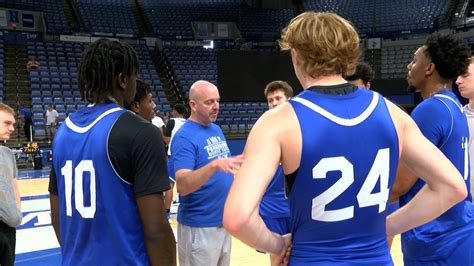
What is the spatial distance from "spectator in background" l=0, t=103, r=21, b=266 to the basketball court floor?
1737mm

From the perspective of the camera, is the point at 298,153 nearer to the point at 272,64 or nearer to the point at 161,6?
the point at 272,64

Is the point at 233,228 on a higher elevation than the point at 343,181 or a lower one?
lower

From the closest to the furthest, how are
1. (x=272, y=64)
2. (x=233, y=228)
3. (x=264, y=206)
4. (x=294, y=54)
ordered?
(x=233, y=228), (x=294, y=54), (x=264, y=206), (x=272, y=64)

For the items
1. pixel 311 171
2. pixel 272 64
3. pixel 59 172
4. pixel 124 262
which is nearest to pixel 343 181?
pixel 311 171

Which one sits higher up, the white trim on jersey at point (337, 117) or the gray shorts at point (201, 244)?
the white trim on jersey at point (337, 117)

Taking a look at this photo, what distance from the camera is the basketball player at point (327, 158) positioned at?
1.29 m

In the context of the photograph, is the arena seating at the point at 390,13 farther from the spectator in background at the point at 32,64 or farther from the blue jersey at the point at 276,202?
the blue jersey at the point at 276,202

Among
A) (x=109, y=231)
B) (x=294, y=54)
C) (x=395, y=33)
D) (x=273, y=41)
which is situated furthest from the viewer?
(x=273, y=41)

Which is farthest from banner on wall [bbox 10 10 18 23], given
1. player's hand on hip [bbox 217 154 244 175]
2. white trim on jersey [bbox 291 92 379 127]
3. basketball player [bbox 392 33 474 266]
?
white trim on jersey [bbox 291 92 379 127]

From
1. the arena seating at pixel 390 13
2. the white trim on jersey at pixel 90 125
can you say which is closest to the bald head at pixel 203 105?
the white trim on jersey at pixel 90 125

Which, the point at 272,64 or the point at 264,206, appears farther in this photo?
the point at 272,64

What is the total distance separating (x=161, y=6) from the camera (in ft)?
76.6

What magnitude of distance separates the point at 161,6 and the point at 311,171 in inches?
918

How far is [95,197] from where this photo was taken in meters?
1.60
